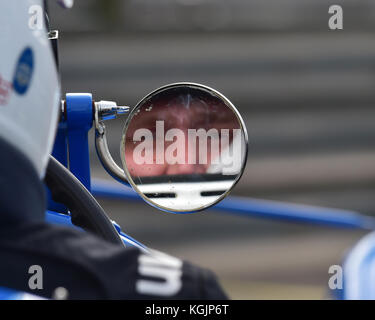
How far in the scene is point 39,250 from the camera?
49cm

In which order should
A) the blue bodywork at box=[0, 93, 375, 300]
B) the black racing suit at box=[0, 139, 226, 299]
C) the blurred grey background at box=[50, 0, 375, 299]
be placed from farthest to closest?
the blurred grey background at box=[50, 0, 375, 299] < the blue bodywork at box=[0, 93, 375, 300] < the black racing suit at box=[0, 139, 226, 299]

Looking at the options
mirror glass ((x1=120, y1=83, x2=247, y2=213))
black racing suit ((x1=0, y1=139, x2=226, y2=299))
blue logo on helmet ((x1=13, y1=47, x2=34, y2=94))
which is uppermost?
blue logo on helmet ((x1=13, y1=47, x2=34, y2=94))

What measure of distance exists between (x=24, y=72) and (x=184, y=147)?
23cm

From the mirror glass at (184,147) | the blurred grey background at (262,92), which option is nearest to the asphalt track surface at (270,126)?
the blurred grey background at (262,92)

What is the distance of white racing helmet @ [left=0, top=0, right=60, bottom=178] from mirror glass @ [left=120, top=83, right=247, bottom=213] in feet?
0.51

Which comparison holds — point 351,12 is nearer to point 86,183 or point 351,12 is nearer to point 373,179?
point 373,179

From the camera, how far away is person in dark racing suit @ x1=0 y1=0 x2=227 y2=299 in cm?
49

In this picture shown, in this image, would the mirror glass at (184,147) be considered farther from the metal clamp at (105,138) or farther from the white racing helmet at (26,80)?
the white racing helmet at (26,80)

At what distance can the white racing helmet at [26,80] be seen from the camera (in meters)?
0.53

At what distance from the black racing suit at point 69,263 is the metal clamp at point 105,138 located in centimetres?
29

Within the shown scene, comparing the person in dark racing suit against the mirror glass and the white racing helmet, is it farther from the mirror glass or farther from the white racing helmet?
the mirror glass

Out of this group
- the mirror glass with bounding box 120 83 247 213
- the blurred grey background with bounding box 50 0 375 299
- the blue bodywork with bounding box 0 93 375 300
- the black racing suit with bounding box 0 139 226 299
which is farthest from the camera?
the blurred grey background with bounding box 50 0 375 299

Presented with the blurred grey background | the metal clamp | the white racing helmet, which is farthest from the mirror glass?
the blurred grey background

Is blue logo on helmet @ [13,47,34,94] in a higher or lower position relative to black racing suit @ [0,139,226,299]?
higher
